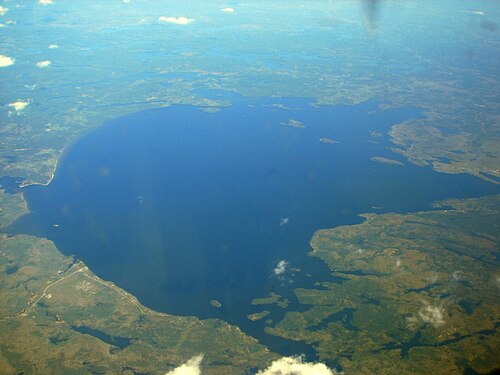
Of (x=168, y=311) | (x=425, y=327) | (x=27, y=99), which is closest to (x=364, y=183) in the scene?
(x=425, y=327)

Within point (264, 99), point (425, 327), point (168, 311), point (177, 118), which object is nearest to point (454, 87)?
point (264, 99)

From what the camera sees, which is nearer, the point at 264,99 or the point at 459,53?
the point at 264,99

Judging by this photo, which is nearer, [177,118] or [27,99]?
[177,118]

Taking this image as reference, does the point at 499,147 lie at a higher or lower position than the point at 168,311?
higher

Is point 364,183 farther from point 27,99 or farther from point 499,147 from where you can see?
point 27,99

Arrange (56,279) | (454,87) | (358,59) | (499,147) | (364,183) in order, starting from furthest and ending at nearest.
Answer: (358,59), (454,87), (499,147), (364,183), (56,279)

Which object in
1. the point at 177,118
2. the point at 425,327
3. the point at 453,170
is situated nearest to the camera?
the point at 425,327

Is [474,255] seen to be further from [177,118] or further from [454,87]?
[454,87]
